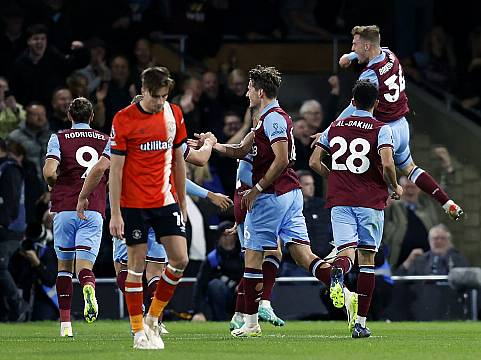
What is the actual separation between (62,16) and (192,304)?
5.86 m

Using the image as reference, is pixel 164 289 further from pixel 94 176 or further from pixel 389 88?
pixel 389 88

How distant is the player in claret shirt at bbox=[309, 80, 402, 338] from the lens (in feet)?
49.2

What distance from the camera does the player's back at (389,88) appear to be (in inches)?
671

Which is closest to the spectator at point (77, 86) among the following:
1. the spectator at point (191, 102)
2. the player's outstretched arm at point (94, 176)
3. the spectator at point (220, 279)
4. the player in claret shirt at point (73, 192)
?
the spectator at point (191, 102)

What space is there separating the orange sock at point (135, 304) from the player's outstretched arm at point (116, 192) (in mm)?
478

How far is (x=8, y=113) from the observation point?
73.0 ft

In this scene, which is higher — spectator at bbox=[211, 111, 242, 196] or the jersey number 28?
spectator at bbox=[211, 111, 242, 196]

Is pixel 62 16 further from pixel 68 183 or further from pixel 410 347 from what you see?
pixel 410 347

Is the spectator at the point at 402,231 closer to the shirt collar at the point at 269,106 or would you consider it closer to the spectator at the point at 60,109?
the spectator at the point at 60,109

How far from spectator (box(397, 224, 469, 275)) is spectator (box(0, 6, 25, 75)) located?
686cm

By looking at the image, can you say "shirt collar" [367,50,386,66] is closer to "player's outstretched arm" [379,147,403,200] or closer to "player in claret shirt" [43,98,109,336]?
"player's outstretched arm" [379,147,403,200]

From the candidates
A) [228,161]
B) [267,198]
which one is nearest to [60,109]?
[228,161]

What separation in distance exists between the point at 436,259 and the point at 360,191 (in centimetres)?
698

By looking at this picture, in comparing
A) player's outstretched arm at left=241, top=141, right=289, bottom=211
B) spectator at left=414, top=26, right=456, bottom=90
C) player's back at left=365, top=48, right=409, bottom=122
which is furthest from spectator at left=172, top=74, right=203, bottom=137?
player's outstretched arm at left=241, top=141, right=289, bottom=211
